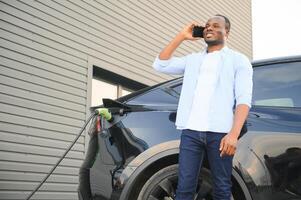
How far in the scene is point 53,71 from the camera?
22.8ft

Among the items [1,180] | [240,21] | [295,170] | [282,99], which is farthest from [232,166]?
[240,21]

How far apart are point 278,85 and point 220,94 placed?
83 cm

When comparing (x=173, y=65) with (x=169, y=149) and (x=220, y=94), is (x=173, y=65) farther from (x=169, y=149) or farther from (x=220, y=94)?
(x=169, y=149)

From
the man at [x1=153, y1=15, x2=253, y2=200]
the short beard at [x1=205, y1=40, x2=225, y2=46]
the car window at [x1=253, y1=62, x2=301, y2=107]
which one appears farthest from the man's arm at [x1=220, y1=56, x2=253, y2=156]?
the car window at [x1=253, y1=62, x2=301, y2=107]

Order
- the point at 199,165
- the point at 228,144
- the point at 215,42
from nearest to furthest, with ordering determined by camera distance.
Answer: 1. the point at 228,144
2. the point at 199,165
3. the point at 215,42

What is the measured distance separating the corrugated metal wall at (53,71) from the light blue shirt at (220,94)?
3.74m

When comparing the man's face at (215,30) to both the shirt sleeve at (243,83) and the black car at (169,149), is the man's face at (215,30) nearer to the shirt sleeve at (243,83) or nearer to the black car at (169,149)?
the shirt sleeve at (243,83)

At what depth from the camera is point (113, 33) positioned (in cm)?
823

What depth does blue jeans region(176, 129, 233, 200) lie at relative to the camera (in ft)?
9.23

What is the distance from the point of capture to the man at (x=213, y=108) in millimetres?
2818

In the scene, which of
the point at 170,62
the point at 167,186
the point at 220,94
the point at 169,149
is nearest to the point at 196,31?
the point at 170,62

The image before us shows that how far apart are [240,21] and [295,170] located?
10229mm

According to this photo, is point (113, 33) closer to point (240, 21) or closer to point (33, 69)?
point (33, 69)

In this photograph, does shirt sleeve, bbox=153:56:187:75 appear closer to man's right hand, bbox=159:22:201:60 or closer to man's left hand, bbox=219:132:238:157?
man's right hand, bbox=159:22:201:60
